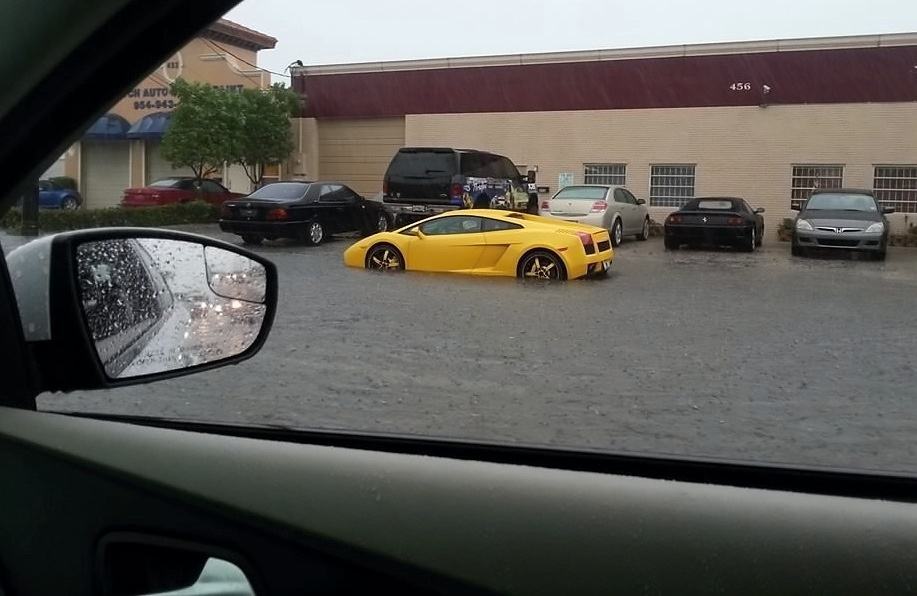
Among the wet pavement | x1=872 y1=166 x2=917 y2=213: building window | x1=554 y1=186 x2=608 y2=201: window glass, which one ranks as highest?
x1=554 y1=186 x2=608 y2=201: window glass

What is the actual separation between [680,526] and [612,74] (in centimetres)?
194

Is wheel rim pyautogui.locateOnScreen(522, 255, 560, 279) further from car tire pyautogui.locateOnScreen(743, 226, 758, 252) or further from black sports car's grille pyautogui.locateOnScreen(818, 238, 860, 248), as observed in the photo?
black sports car's grille pyautogui.locateOnScreen(818, 238, 860, 248)

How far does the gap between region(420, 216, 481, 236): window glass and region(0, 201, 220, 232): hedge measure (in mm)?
1287

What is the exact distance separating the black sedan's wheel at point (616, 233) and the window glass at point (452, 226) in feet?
2.61

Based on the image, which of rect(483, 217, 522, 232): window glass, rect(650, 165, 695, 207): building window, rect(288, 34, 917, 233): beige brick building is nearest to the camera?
rect(288, 34, 917, 233): beige brick building

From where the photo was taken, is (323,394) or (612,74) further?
(612,74)

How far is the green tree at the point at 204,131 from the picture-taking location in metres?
3.15

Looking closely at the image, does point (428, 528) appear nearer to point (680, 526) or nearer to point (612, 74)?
point (680, 526)

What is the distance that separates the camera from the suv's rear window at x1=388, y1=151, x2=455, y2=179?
4.69 meters

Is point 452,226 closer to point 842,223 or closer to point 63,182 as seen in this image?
point 842,223

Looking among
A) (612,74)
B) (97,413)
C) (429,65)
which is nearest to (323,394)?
(97,413)

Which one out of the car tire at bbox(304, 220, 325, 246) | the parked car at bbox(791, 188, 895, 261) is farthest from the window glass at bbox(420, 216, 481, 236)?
the parked car at bbox(791, 188, 895, 261)

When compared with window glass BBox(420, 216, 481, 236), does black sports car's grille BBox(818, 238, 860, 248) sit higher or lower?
lower

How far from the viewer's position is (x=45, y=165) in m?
2.06
